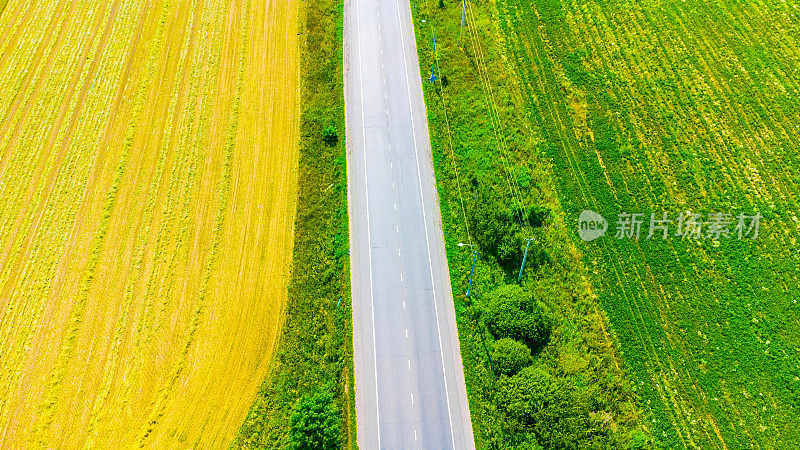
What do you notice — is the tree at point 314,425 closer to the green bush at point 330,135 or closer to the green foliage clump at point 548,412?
the green foliage clump at point 548,412

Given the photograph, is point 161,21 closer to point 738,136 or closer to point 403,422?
point 403,422

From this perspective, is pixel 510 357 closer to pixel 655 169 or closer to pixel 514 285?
pixel 514 285

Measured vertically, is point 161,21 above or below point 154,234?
above

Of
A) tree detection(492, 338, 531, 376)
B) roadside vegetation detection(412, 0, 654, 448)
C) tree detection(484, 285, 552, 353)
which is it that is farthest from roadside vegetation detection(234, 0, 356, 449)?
tree detection(484, 285, 552, 353)

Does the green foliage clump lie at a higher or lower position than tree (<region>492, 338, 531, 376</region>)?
lower

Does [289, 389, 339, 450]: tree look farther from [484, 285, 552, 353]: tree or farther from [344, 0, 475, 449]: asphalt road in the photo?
[484, 285, 552, 353]: tree

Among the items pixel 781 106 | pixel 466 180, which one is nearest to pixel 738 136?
pixel 781 106
